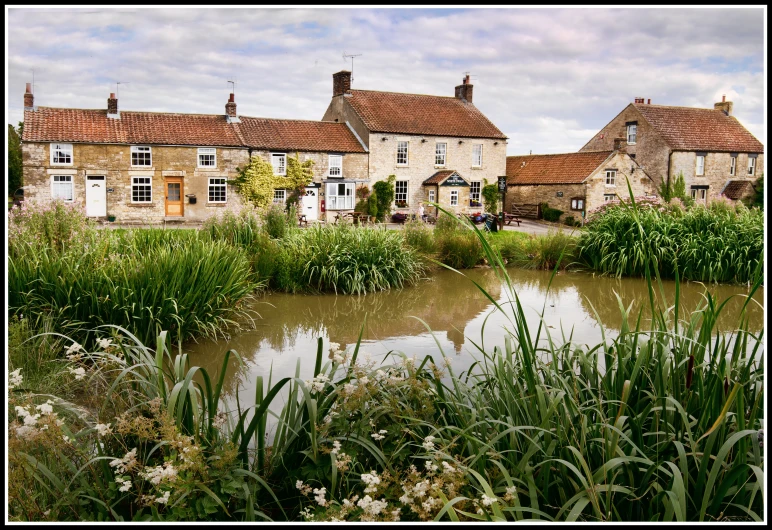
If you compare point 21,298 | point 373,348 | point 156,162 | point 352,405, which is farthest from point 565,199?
point 352,405

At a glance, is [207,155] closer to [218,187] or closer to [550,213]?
[218,187]

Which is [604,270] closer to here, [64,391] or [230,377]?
[230,377]

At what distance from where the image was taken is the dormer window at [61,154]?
2642cm

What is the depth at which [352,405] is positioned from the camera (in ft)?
10.4

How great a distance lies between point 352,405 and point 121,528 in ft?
4.24

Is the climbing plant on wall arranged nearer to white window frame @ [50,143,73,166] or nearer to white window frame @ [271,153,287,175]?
white window frame @ [271,153,287,175]

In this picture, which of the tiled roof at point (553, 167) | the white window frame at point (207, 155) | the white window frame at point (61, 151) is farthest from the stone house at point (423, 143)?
the white window frame at point (61, 151)

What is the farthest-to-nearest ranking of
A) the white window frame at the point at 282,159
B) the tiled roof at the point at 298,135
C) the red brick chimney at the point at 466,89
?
the red brick chimney at the point at 466,89 < the tiled roof at the point at 298,135 < the white window frame at the point at 282,159

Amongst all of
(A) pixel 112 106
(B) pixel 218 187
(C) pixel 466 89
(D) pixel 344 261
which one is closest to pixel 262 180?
(B) pixel 218 187

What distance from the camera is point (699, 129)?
35.4 meters

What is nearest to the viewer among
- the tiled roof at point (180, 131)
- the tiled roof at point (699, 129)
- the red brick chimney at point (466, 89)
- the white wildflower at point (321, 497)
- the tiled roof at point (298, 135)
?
the white wildflower at point (321, 497)

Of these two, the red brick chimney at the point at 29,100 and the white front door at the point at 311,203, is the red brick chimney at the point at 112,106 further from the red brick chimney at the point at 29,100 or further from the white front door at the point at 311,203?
the white front door at the point at 311,203

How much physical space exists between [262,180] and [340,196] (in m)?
3.81

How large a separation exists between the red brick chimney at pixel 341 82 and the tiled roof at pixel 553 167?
10448mm
